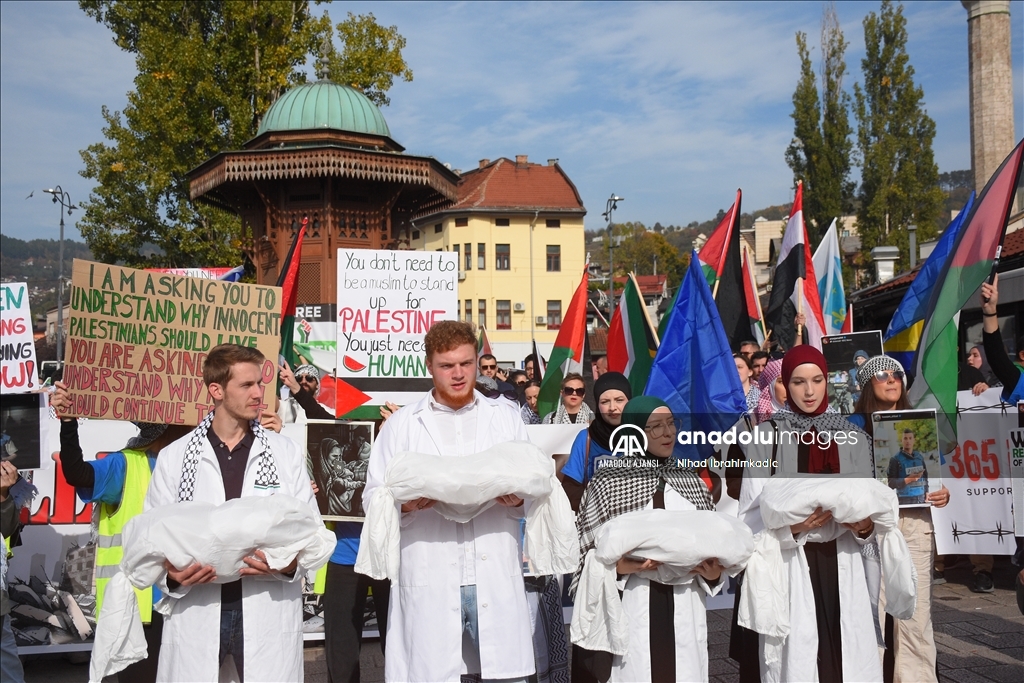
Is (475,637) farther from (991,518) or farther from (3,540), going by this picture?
(991,518)

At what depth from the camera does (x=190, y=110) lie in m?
25.6

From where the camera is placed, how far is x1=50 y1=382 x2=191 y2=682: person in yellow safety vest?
4578 millimetres

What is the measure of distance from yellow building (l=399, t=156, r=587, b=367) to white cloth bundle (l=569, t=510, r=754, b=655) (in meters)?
52.8

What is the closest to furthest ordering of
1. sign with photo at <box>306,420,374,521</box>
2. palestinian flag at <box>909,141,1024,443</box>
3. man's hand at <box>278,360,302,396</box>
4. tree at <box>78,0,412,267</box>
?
palestinian flag at <box>909,141,1024,443</box> → sign with photo at <box>306,420,374,521</box> → man's hand at <box>278,360,302,396</box> → tree at <box>78,0,412,267</box>

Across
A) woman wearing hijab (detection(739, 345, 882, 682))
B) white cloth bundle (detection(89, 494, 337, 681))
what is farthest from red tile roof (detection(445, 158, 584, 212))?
white cloth bundle (detection(89, 494, 337, 681))

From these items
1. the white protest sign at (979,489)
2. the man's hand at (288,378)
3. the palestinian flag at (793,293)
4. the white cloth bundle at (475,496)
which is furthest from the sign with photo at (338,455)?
the palestinian flag at (793,293)

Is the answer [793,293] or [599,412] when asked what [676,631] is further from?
[793,293]

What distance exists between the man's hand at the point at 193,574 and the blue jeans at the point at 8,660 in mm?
1755

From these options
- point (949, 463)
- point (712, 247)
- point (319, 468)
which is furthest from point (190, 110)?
point (949, 463)

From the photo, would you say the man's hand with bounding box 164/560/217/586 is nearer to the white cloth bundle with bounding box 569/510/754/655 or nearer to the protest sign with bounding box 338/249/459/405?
the white cloth bundle with bounding box 569/510/754/655

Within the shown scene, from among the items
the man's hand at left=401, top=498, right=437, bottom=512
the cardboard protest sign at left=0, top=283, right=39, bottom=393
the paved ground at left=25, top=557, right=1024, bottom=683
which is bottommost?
the paved ground at left=25, top=557, right=1024, bottom=683

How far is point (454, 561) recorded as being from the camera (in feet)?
14.2

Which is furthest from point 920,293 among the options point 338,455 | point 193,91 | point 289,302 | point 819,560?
point 193,91

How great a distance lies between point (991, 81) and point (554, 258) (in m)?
34.9
